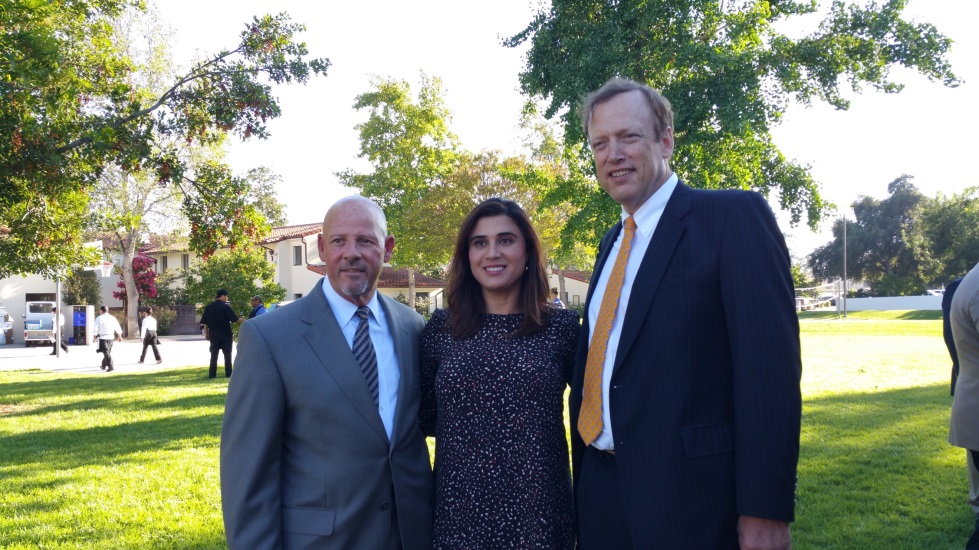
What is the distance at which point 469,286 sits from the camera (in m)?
3.39

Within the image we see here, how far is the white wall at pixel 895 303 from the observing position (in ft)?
165

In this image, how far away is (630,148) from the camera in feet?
8.98

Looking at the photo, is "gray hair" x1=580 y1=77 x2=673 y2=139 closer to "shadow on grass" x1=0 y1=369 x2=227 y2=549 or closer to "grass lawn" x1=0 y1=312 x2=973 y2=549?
"grass lawn" x1=0 y1=312 x2=973 y2=549

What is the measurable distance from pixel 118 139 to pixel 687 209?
909 centimetres

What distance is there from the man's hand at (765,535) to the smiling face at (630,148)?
3.83 feet

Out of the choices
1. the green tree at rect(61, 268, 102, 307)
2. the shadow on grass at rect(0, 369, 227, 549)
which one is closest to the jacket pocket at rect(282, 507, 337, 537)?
the shadow on grass at rect(0, 369, 227, 549)

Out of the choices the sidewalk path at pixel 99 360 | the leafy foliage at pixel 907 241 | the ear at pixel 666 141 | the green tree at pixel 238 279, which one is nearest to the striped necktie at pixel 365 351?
the ear at pixel 666 141

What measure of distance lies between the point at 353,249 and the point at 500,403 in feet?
2.82

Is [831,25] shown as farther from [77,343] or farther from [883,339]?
[77,343]

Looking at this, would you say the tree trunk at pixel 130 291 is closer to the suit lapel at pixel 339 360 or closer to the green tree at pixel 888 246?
the suit lapel at pixel 339 360

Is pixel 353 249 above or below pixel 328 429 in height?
above

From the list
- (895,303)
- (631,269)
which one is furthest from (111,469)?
(895,303)

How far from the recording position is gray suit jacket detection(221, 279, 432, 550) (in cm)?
270

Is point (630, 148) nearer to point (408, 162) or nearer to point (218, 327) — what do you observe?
point (218, 327)
